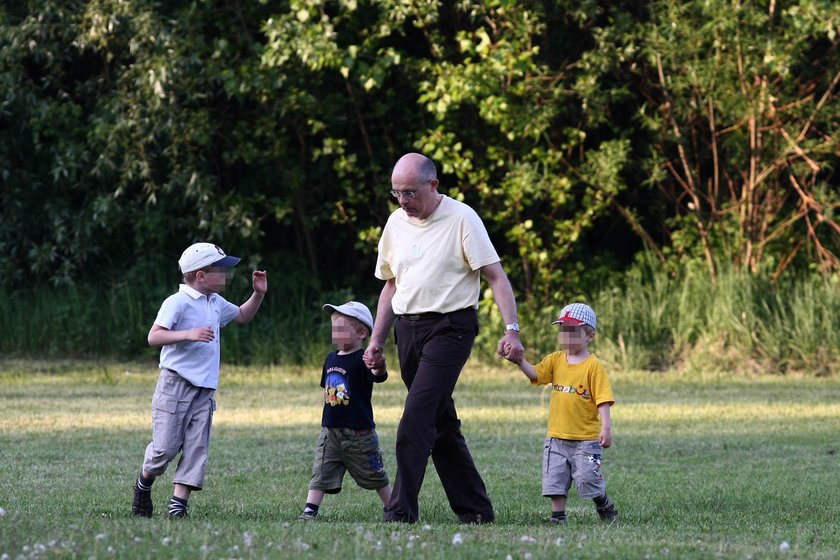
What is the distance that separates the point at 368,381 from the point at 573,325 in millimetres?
1194

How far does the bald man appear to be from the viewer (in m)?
7.31

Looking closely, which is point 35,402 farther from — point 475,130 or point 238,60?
point 475,130

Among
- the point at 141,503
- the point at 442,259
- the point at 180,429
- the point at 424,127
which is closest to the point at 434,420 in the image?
the point at 442,259

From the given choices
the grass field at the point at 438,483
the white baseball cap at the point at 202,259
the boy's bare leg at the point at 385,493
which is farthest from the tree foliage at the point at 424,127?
the boy's bare leg at the point at 385,493

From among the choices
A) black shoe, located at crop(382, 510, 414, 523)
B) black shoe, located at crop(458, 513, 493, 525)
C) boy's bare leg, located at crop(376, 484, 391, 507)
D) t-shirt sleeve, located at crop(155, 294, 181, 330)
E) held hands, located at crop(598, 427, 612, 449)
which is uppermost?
t-shirt sleeve, located at crop(155, 294, 181, 330)

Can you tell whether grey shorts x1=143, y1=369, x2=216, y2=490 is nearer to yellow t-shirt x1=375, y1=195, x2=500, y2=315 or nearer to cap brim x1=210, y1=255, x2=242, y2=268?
cap brim x1=210, y1=255, x2=242, y2=268

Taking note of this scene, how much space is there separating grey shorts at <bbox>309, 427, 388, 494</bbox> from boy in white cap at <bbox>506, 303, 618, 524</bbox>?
Answer: 940 millimetres

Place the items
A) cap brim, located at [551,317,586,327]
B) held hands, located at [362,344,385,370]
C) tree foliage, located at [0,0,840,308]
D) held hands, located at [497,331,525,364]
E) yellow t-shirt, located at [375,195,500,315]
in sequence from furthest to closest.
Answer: tree foliage, located at [0,0,840,308]
cap brim, located at [551,317,586,327]
held hands, located at [362,344,385,370]
yellow t-shirt, located at [375,195,500,315]
held hands, located at [497,331,525,364]

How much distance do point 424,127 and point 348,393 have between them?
1419cm

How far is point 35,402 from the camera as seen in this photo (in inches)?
581

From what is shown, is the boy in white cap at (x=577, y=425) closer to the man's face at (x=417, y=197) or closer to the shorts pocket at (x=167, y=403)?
the man's face at (x=417, y=197)

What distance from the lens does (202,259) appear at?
25.7 feet

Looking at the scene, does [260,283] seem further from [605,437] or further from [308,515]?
[605,437]

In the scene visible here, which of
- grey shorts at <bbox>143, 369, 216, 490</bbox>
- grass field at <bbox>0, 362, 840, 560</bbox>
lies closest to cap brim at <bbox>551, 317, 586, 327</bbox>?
grass field at <bbox>0, 362, 840, 560</bbox>
